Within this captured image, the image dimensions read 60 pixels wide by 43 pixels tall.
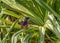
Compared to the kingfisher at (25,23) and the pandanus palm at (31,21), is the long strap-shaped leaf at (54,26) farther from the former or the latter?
the kingfisher at (25,23)

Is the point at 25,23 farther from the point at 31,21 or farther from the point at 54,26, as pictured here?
the point at 54,26

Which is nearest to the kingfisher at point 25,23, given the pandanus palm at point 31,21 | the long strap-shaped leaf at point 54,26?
the pandanus palm at point 31,21

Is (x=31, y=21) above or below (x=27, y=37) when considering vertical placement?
above

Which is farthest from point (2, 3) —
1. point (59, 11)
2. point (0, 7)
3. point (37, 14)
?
point (59, 11)

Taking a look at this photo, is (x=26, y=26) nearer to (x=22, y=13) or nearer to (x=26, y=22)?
(x=26, y=22)

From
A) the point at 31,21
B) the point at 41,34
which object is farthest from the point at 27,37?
the point at 31,21

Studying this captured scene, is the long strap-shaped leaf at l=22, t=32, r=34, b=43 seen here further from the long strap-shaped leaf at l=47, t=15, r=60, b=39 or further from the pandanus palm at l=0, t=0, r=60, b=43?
the long strap-shaped leaf at l=47, t=15, r=60, b=39

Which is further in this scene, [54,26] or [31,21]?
[31,21]

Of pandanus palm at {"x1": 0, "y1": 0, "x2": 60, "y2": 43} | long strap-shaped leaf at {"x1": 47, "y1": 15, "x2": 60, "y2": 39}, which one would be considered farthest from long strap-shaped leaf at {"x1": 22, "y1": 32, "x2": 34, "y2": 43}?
long strap-shaped leaf at {"x1": 47, "y1": 15, "x2": 60, "y2": 39}
